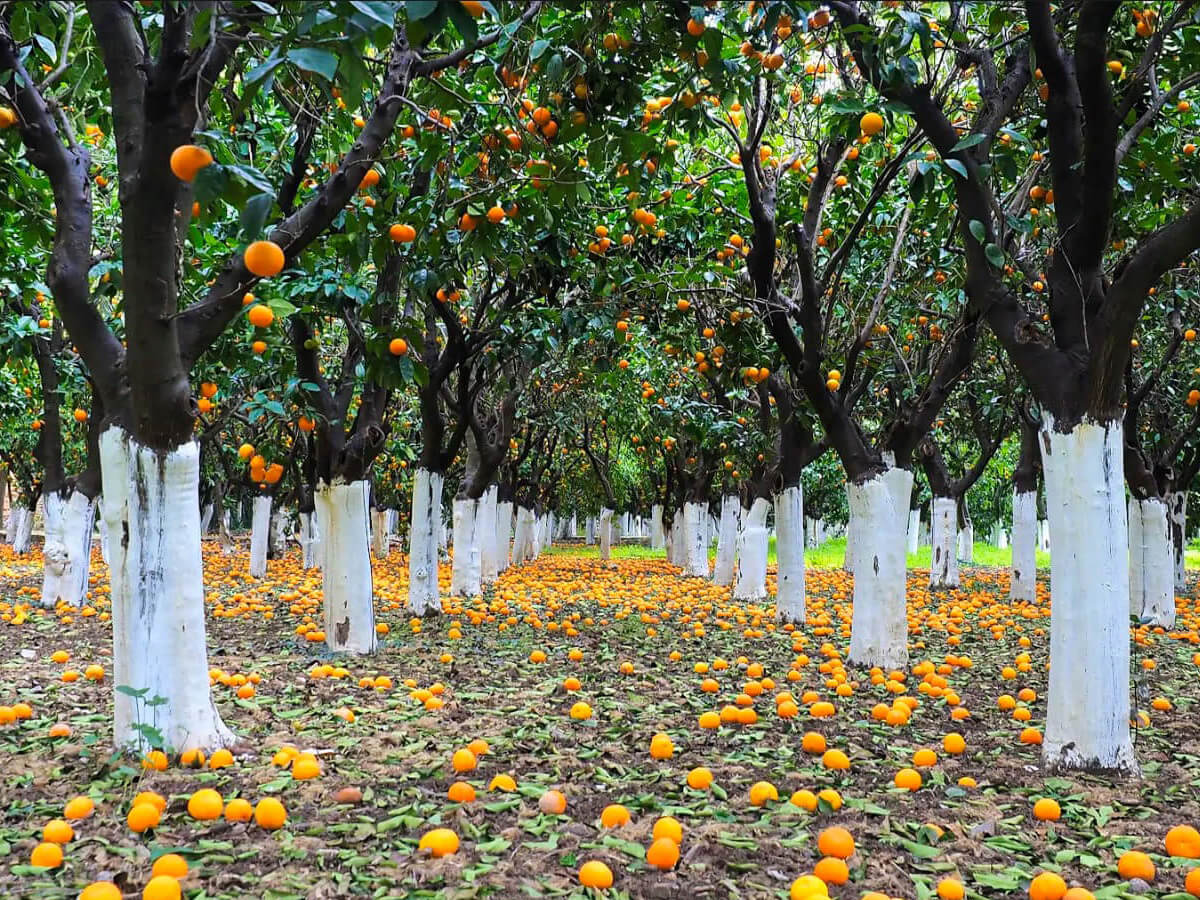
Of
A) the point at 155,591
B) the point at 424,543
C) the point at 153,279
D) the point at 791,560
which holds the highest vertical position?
the point at 153,279

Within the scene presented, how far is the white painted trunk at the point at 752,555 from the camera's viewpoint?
1292 centimetres

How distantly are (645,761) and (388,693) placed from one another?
2.44m

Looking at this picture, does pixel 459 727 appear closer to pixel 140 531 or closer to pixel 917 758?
pixel 140 531

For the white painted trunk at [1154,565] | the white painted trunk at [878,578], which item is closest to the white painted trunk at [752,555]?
the white painted trunk at [878,578]

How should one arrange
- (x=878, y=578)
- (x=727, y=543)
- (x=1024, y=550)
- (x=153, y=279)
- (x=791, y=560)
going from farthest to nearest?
(x=727, y=543) < (x=1024, y=550) < (x=791, y=560) < (x=878, y=578) < (x=153, y=279)

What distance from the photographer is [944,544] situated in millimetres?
16891

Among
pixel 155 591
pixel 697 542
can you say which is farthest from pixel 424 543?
pixel 697 542

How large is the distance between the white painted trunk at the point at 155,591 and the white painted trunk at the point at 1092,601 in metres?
4.73

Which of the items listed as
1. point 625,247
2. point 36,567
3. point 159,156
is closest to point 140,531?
point 159,156

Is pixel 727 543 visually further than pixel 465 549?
Yes

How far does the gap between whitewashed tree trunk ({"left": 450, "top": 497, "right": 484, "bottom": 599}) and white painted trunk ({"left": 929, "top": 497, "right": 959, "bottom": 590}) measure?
30.3 ft

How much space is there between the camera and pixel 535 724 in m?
5.48

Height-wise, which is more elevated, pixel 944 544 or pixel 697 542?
pixel 944 544

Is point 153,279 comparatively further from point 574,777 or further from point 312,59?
point 574,777
